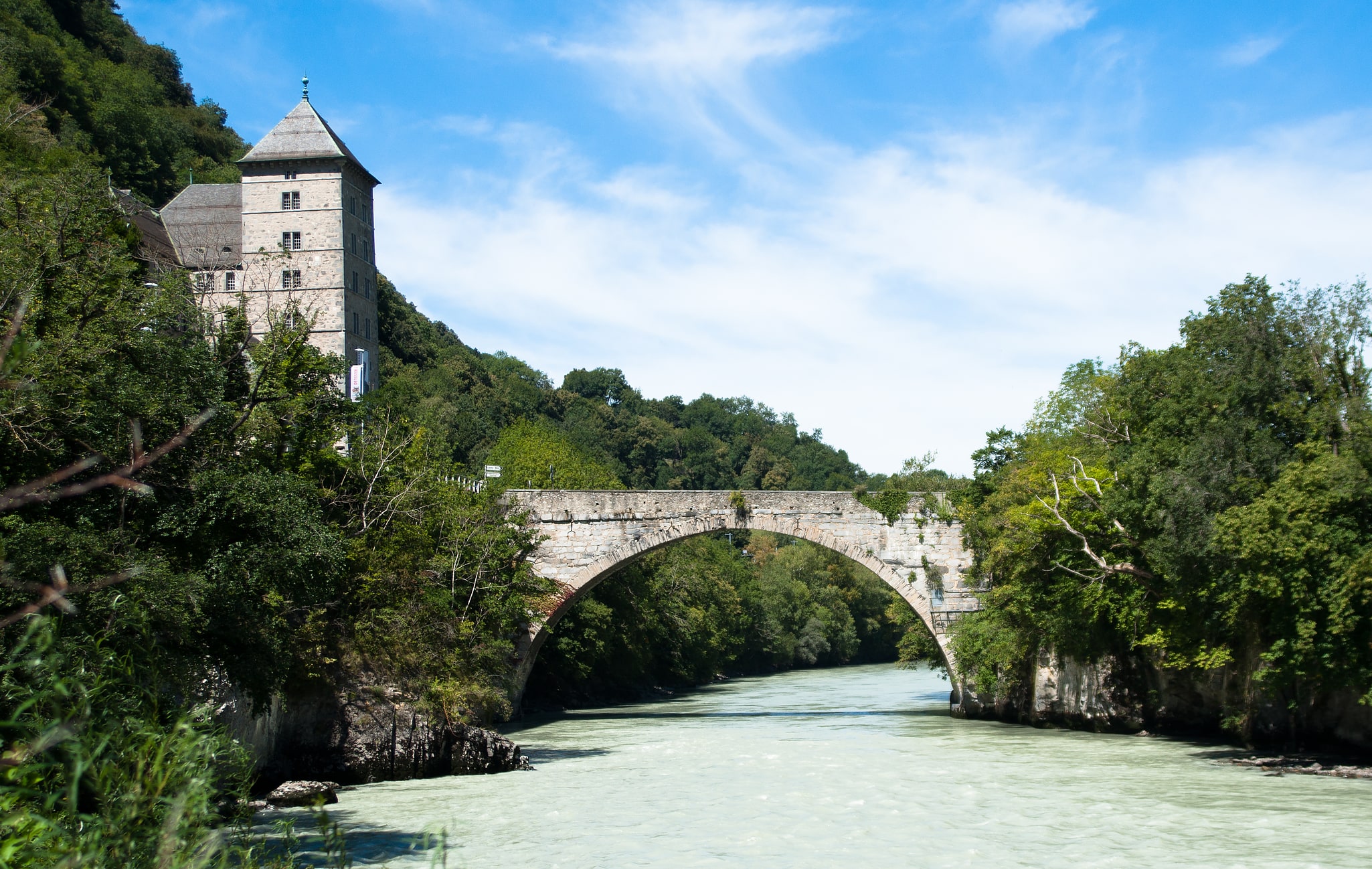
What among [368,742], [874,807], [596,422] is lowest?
[874,807]

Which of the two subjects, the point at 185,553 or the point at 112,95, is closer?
the point at 185,553

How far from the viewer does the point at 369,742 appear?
15359mm

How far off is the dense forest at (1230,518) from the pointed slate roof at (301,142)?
1065 inches

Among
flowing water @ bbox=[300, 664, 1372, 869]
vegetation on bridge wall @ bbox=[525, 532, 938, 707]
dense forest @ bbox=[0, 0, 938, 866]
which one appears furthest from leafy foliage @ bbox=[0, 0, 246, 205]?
flowing water @ bbox=[300, 664, 1372, 869]

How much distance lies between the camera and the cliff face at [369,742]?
15.0 m

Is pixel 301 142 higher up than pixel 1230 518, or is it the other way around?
pixel 301 142

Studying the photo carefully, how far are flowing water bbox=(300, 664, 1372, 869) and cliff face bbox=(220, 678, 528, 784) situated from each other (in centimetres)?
50

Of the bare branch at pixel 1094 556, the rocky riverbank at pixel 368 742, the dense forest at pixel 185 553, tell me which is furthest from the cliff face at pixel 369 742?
the bare branch at pixel 1094 556

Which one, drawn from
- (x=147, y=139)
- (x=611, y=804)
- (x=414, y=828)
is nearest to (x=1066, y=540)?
(x=611, y=804)

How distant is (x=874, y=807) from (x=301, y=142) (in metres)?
33.0

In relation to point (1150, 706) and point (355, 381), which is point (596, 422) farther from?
point (1150, 706)

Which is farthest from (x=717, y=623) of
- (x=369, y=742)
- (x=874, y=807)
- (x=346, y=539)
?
(x=874, y=807)

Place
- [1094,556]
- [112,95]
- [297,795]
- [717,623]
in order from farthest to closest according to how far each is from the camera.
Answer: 1. [112,95]
2. [717,623]
3. [1094,556]
4. [297,795]

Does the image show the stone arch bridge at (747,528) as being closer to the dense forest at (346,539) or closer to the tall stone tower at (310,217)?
the dense forest at (346,539)
